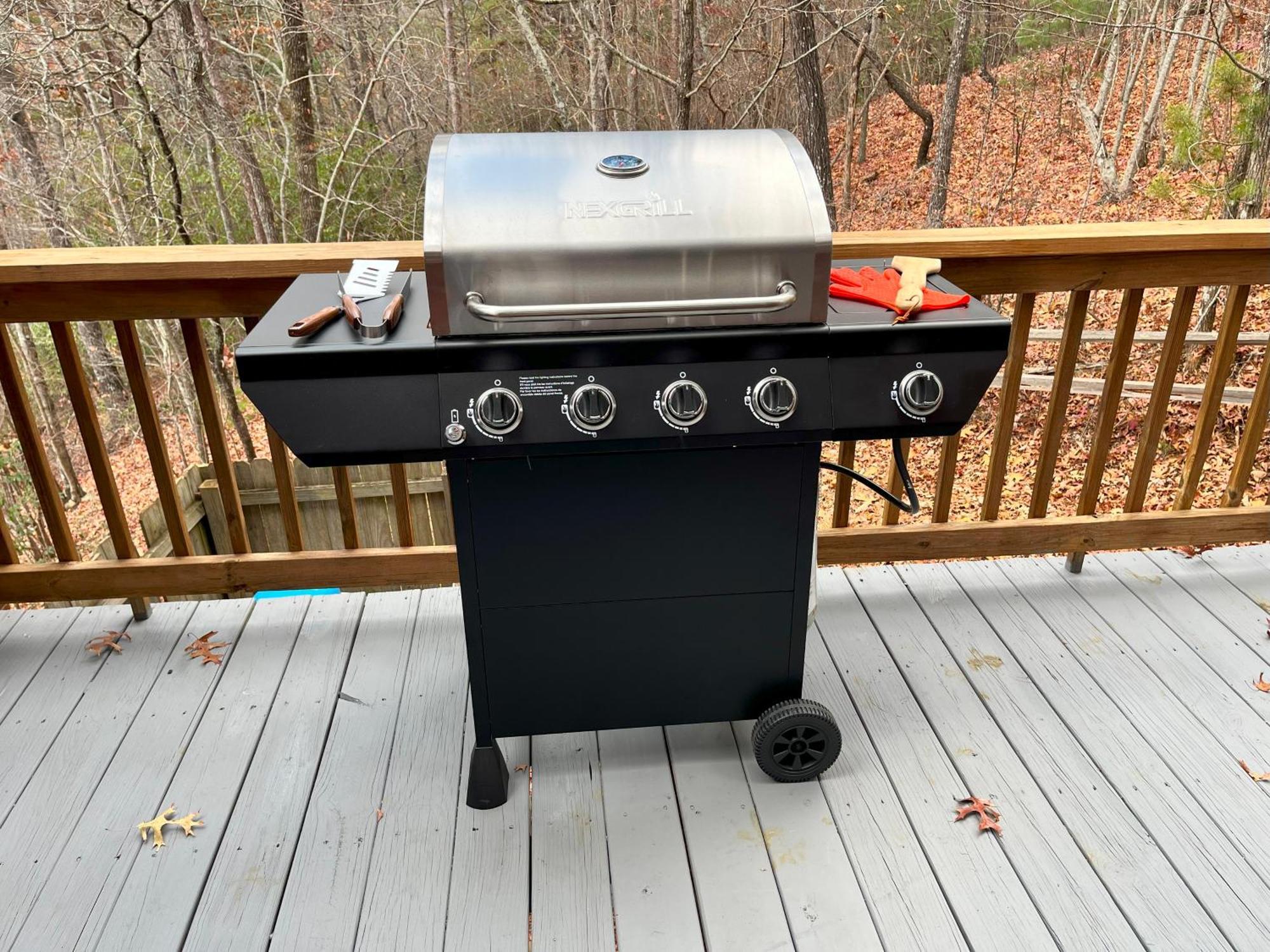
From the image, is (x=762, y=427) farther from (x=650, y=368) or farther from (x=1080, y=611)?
(x=1080, y=611)

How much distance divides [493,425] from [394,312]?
26cm

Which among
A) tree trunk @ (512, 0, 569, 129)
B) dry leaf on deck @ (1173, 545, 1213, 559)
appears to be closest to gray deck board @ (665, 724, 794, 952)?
dry leaf on deck @ (1173, 545, 1213, 559)

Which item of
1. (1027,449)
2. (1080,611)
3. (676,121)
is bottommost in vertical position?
(1027,449)

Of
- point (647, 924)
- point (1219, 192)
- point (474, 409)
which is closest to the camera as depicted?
point (474, 409)

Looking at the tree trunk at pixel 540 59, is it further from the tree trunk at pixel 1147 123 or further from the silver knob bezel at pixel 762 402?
the silver knob bezel at pixel 762 402

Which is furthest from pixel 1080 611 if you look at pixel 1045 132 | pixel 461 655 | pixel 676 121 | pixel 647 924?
pixel 1045 132

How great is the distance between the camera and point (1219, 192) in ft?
18.6

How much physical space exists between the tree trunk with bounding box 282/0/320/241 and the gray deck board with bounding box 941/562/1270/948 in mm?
→ 6214

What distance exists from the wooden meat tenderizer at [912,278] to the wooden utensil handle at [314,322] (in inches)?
36.6

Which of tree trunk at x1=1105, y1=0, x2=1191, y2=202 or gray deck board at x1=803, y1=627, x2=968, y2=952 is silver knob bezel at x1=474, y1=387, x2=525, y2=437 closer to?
gray deck board at x1=803, y1=627, x2=968, y2=952

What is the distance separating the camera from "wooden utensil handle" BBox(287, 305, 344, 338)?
4.43ft

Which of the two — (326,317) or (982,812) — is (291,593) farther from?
(982,812)

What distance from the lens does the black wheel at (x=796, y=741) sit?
5.74ft

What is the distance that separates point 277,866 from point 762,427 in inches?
47.6
